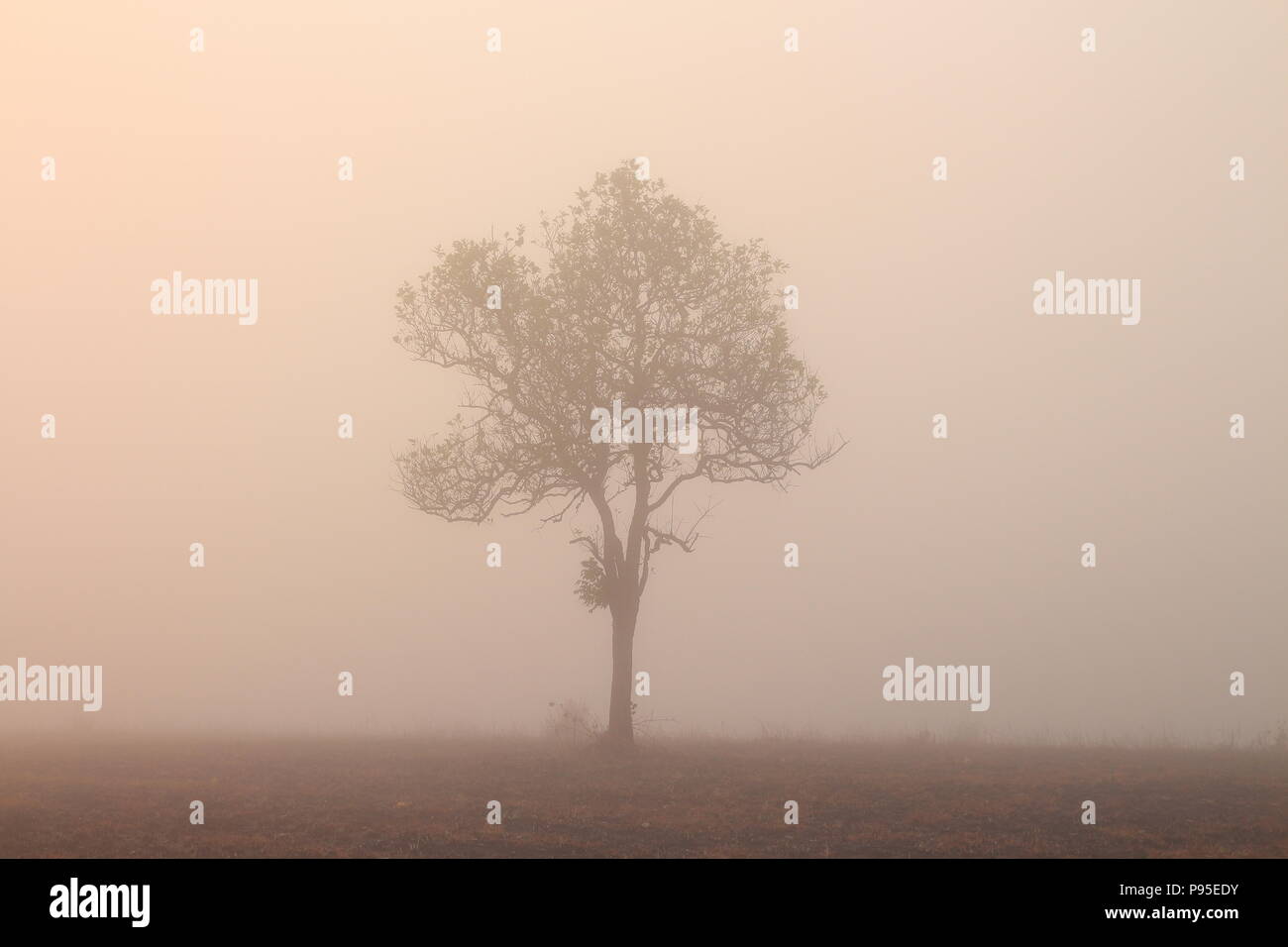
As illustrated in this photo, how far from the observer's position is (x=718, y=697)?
82188 mm

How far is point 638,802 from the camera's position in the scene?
26.6m

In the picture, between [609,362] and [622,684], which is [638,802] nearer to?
[622,684]

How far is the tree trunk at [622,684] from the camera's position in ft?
118

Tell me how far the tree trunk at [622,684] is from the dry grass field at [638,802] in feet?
2.62

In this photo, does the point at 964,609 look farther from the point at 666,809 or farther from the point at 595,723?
the point at 666,809

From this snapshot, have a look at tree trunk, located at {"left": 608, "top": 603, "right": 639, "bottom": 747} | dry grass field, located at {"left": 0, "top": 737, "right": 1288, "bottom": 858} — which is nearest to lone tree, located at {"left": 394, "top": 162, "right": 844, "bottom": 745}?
tree trunk, located at {"left": 608, "top": 603, "right": 639, "bottom": 747}

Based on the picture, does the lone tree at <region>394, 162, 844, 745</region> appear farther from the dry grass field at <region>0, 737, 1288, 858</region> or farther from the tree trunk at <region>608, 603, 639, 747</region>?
the dry grass field at <region>0, 737, 1288, 858</region>

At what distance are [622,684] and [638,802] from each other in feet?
32.6

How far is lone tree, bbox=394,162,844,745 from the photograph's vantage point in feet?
122
